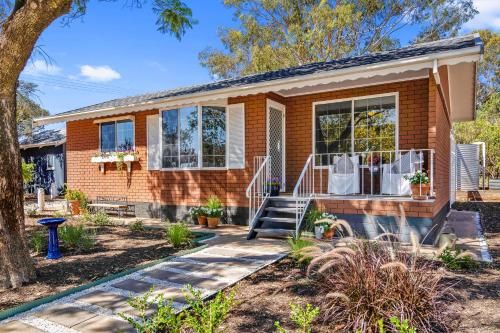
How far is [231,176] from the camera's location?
8477 millimetres

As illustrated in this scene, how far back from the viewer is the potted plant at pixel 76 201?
1071 centimetres

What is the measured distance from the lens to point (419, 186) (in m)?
6.15

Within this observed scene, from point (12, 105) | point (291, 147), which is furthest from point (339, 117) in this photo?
point (12, 105)

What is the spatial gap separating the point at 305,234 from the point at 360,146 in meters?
2.92

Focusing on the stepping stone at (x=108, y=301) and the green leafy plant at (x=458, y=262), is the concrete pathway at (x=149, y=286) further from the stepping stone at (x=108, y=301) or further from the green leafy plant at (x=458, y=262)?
the green leafy plant at (x=458, y=262)

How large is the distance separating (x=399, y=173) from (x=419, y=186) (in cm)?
99

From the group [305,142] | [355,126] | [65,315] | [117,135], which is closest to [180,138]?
[117,135]

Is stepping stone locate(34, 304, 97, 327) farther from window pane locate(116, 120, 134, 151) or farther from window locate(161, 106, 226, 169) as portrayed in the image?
window pane locate(116, 120, 134, 151)

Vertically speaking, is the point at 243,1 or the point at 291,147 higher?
the point at 243,1

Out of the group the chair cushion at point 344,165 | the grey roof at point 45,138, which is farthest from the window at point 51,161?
the chair cushion at point 344,165

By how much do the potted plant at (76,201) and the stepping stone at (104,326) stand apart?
849 cm

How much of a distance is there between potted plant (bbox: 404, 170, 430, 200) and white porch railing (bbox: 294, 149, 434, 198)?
14cm

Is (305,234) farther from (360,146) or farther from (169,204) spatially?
(169,204)

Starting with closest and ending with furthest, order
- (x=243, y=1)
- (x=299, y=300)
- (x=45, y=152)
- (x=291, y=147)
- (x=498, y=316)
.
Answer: (x=498, y=316), (x=299, y=300), (x=291, y=147), (x=45, y=152), (x=243, y=1)
